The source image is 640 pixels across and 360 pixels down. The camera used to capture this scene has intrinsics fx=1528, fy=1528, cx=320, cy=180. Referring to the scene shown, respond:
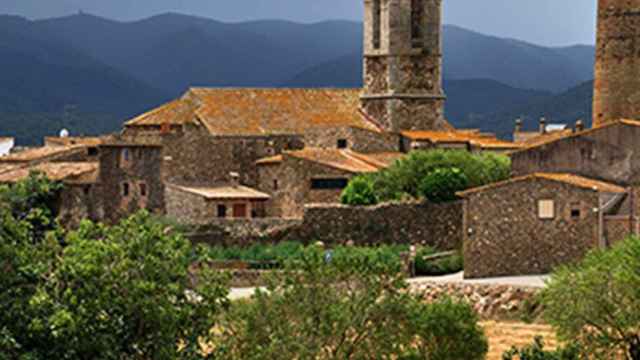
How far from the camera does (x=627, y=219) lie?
41.8 m

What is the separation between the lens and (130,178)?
55.8 meters

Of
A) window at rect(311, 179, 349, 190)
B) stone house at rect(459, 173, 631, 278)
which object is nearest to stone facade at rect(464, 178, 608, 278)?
stone house at rect(459, 173, 631, 278)

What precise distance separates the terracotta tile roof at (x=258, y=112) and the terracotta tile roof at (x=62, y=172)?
2.78 metres

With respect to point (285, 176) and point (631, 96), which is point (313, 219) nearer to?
point (285, 176)

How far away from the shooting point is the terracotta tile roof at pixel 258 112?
5950 cm

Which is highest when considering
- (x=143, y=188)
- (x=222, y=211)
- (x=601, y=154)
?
(x=601, y=154)

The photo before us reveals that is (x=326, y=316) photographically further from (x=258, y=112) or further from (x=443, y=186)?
(x=258, y=112)

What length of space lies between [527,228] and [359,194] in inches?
359

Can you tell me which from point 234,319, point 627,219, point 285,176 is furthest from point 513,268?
point 234,319

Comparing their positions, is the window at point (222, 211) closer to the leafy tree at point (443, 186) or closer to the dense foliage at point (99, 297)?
the leafy tree at point (443, 186)

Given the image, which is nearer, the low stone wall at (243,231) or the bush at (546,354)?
the bush at (546,354)

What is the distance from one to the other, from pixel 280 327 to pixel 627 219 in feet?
58.6

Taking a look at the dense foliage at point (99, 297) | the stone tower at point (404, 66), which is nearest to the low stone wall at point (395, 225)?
the stone tower at point (404, 66)

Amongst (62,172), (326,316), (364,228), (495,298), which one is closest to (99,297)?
(326,316)
